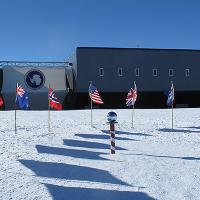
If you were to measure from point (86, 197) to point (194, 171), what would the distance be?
3.09 metres

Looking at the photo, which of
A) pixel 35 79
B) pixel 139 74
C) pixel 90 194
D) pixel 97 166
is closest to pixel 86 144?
pixel 97 166

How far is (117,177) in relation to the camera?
308 inches

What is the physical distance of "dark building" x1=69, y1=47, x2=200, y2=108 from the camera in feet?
137

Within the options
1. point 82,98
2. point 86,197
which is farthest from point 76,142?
point 82,98

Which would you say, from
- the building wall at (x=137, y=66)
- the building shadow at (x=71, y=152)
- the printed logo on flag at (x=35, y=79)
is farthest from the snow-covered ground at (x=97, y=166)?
the printed logo on flag at (x=35, y=79)

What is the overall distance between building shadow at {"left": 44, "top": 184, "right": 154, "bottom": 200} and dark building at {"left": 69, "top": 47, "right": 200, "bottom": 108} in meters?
34.9

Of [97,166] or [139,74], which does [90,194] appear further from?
[139,74]

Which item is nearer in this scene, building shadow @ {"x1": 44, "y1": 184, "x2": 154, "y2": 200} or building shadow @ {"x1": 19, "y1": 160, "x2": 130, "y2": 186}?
building shadow @ {"x1": 44, "y1": 184, "x2": 154, "y2": 200}

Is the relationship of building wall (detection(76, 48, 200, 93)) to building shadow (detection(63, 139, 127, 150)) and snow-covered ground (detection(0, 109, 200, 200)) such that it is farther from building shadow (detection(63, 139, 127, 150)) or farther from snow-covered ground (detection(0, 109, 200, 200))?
building shadow (detection(63, 139, 127, 150))

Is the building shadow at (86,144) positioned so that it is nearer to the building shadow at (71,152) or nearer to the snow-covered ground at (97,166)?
the snow-covered ground at (97,166)

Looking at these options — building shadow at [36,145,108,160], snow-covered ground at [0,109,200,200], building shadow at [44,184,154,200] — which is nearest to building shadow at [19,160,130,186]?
snow-covered ground at [0,109,200,200]

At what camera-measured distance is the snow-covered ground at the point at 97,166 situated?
670 centimetres

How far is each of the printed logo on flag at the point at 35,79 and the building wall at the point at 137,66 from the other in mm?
4556

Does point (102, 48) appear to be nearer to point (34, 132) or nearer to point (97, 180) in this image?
point (34, 132)
